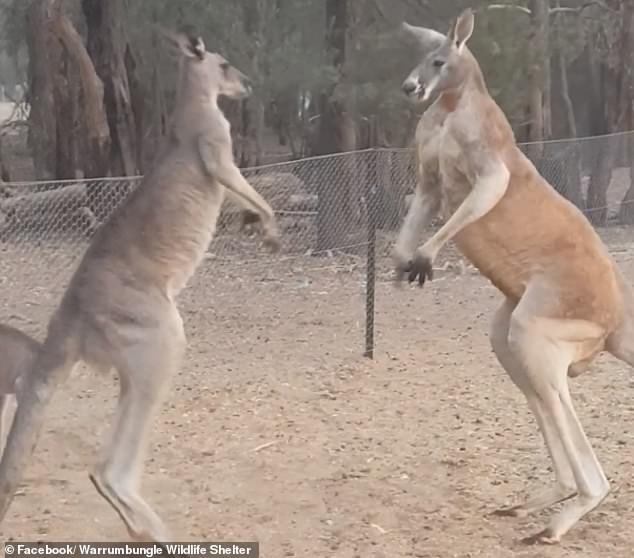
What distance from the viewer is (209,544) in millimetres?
4645

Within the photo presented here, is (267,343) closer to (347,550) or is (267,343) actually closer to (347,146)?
(347,550)

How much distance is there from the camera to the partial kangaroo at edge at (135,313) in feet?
13.1

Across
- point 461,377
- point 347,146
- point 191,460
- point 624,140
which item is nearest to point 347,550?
point 191,460

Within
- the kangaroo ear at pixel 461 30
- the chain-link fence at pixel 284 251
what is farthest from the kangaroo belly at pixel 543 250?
the chain-link fence at pixel 284 251

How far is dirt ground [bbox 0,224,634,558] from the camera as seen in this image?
485 centimetres

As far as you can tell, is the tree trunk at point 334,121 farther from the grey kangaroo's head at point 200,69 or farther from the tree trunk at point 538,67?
the grey kangaroo's head at point 200,69

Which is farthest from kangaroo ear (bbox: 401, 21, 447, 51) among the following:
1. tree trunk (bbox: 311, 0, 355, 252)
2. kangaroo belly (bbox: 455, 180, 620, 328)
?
tree trunk (bbox: 311, 0, 355, 252)

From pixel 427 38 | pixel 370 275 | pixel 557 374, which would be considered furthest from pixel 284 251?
pixel 557 374

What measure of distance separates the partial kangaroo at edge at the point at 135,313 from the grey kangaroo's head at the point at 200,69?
0.99 ft

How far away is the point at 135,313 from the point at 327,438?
94.4 inches

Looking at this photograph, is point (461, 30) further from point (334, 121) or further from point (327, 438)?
point (334, 121)

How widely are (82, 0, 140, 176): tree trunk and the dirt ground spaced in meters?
4.62

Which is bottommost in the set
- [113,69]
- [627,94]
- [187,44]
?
[627,94]

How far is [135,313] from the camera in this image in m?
4.11
